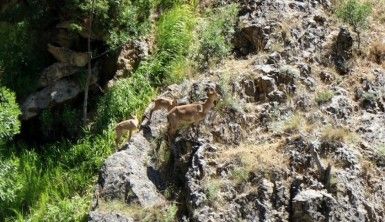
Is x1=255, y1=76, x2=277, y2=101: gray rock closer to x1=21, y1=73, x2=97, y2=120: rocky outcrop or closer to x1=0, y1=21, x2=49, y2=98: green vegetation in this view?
x1=21, y1=73, x2=97, y2=120: rocky outcrop

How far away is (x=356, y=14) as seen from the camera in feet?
52.8

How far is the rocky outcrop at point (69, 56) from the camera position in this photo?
16094 mm

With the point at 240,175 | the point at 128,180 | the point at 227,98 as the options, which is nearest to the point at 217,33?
the point at 227,98

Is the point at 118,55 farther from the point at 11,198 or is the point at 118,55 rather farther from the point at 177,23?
the point at 11,198

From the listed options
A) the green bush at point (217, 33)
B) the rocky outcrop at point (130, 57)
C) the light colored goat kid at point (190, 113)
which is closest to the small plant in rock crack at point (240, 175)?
the light colored goat kid at point (190, 113)

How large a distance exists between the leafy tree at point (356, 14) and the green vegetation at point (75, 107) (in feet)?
8.89

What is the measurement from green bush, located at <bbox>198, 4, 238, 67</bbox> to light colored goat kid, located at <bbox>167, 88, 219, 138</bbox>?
256cm

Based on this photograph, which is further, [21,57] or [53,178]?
[21,57]

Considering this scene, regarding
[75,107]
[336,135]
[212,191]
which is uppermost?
[336,135]

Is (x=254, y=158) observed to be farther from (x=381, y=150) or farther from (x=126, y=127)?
(x=126, y=127)

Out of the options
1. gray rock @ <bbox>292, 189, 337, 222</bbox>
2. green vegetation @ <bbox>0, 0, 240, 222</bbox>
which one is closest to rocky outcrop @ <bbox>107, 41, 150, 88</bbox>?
green vegetation @ <bbox>0, 0, 240, 222</bbox>

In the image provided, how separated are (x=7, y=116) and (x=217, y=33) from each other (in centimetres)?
568

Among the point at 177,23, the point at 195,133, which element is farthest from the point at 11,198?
the point at 177,23

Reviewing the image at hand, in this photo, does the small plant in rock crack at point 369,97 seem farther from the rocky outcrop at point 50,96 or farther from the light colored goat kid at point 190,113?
the rocky outcrop at point 50,96
